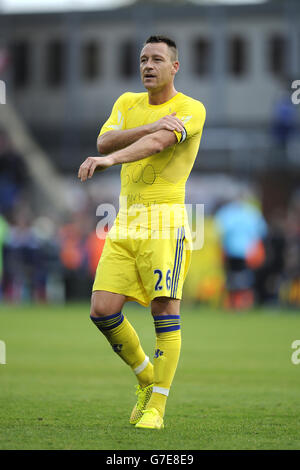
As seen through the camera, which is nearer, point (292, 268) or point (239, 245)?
point (239, 245)

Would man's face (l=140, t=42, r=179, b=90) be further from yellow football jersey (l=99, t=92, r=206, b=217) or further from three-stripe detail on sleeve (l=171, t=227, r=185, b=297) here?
three-stripe detail on sleeve (l=171, t=227, r=185, b=297)

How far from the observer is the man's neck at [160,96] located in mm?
6602

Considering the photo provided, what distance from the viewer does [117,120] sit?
6.65 metres

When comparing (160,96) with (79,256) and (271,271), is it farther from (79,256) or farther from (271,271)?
(79,256)

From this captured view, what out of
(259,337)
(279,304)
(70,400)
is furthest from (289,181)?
(70,400)

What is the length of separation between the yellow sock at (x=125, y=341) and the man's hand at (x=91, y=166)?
110cm

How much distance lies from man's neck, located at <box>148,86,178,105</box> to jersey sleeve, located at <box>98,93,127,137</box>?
0.22m

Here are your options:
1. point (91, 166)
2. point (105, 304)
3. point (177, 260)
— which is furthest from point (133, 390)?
point (91, 166)

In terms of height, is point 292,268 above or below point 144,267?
below

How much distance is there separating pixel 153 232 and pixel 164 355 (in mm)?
840

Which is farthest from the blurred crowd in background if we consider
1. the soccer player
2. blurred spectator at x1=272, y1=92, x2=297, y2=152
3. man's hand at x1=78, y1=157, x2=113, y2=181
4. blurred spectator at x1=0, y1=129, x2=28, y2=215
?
man's hand at x1=78, y1=157, x2=113, y2=181

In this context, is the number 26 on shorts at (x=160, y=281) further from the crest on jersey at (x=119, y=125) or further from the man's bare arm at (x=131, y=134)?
the crest on jersey at (x=119, y=125)

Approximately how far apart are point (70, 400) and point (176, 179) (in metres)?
2.11

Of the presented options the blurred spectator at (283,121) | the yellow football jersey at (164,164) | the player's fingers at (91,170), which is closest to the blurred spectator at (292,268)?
the blurred spectator at (283,121)
